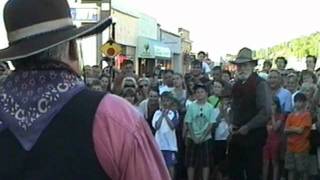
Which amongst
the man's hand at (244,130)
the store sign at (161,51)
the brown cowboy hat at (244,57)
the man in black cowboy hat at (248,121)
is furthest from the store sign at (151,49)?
the man's hand at (244,130)

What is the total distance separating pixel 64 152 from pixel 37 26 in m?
0.36

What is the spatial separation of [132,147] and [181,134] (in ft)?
26.8

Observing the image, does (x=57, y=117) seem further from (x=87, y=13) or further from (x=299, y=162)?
(x=87, y=13)

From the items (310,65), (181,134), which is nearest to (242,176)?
(181,134)

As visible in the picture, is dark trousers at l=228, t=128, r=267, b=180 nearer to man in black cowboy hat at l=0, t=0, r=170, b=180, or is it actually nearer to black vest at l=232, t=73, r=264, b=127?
black vest at l=232, t=73, r=264, b=127

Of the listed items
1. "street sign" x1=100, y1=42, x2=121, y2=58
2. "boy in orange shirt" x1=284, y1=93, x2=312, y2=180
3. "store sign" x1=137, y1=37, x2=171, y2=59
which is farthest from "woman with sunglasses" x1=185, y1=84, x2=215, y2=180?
"store sign" x1=137, y1=37, x2=171, y2=59

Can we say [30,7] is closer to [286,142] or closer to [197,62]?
[286,142]

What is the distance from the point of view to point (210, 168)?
9.86m

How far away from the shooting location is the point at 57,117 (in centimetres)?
189

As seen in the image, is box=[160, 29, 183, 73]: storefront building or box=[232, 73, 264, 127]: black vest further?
box=[160, 29, 183, 73]: storefront building

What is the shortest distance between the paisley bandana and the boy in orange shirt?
7.74 m

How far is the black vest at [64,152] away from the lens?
6.04 ft

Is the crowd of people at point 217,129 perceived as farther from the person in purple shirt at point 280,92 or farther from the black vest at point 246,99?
the black vest at point 246,99

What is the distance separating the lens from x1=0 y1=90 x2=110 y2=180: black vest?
1842 millimetres
